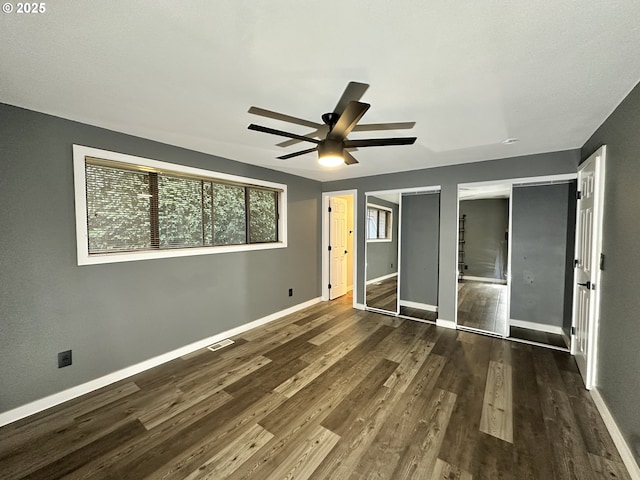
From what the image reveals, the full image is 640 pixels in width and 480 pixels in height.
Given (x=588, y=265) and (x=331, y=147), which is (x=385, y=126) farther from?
(x=588, y=265)

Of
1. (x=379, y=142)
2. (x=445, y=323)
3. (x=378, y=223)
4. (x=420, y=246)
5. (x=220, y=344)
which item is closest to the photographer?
(x=379, y=142)

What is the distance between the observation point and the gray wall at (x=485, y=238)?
15.6ft

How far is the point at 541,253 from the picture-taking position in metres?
3.70

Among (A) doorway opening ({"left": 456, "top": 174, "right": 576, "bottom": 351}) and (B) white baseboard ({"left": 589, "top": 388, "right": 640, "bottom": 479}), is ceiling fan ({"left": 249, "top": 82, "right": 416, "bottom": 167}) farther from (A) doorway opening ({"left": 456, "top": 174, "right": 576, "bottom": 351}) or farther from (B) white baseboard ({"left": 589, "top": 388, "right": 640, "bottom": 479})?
(A) doorway opening ({"left": 456, "top": 174, "right": 576, "bottom": 351})

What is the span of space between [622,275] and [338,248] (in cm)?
412

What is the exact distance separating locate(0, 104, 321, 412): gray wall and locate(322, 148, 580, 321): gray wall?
2807 mm

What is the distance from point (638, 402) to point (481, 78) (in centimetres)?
223

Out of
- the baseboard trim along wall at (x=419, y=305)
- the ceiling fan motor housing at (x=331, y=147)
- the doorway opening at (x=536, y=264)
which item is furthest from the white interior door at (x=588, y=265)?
the ceiling fan motor housing at (x=331, y=147)

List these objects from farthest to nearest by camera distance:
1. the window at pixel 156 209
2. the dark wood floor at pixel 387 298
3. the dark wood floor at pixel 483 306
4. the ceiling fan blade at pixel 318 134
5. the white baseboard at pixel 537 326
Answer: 1. the dark wood floor at pixel 387 298
2. the dark wood floor at pixel 483 306
3. the white baseboard at pixel 537 326
4. the window at pixel 156 209
5. the ceiling fan blade at pixel 318 134

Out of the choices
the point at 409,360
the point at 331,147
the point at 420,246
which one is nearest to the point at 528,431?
the point at 409,360

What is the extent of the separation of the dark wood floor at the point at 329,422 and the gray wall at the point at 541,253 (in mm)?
792

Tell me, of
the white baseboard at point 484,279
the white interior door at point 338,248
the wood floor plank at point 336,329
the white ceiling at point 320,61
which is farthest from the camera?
the white interior door at point 338,248

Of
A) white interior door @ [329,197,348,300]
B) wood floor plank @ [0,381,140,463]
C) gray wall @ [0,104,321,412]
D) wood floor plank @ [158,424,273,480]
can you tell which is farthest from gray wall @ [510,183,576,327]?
wood floor plank @ [0,381,140,463]

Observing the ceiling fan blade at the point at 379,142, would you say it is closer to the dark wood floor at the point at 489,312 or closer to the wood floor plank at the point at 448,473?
the wood floor plank at the point at 448,473
